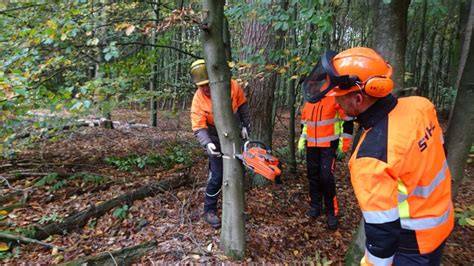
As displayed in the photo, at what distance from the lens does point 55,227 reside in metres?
3.77

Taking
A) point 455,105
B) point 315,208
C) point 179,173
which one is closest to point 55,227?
point 179,173

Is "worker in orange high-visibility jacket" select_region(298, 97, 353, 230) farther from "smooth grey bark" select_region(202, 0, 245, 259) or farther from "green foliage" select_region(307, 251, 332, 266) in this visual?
"smooth grey bark" select_region(202, 0, 245, 259)

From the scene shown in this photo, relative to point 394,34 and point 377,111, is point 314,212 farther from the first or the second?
point 377,111

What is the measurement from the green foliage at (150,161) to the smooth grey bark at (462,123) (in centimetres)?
439

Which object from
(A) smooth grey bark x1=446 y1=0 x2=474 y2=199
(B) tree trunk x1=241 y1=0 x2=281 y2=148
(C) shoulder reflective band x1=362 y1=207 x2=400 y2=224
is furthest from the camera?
(B) tree trunk x1=241 y1=0 x2=281 y2=148

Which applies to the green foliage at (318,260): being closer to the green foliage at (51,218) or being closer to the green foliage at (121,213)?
the green foliage at (121,213)

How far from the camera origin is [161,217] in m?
4.12

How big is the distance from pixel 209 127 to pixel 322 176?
1.67 m

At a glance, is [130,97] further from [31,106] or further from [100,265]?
[100,265]

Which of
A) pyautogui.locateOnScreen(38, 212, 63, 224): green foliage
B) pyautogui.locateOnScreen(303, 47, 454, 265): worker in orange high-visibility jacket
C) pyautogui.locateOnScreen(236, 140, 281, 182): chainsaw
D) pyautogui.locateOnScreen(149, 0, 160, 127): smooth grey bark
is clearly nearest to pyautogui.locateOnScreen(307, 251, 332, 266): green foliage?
pyautogui.locateOnScreen(236, 140, 281, 182): chainsaw

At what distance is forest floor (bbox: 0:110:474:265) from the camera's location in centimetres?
349

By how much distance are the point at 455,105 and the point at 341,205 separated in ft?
8.62

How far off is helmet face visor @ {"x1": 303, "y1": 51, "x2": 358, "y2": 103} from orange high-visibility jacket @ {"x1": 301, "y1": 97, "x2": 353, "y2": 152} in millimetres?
2091

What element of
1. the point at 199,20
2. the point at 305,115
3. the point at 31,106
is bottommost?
the point at 305,115
